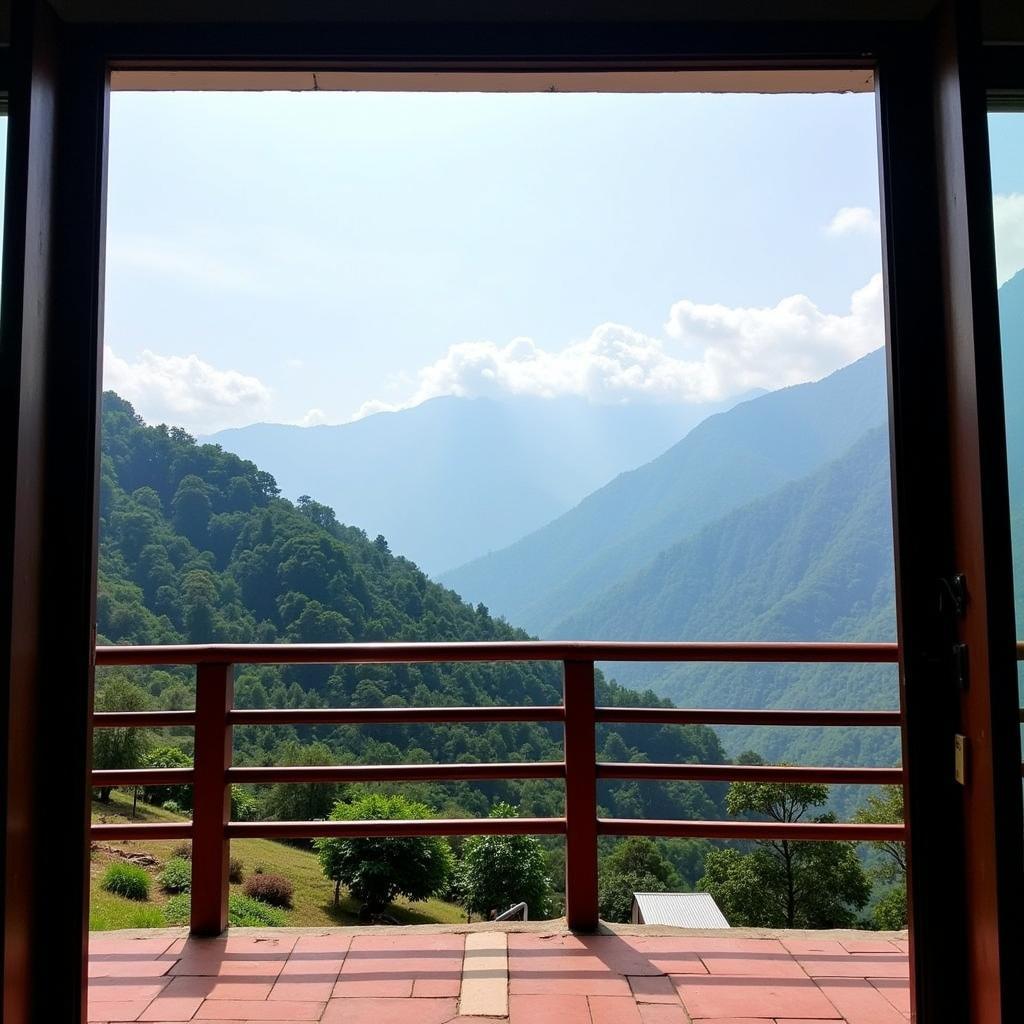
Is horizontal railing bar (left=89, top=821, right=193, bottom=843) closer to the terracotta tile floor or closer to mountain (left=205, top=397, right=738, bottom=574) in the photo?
the terracotta tile floor

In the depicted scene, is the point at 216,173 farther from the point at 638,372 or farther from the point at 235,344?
the point at 638,372

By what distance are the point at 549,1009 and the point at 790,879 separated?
10383 mm

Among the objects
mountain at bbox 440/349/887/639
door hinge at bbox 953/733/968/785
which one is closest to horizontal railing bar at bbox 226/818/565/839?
door hinge at bbox 953/733/968/785

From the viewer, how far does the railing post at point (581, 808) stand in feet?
8.63

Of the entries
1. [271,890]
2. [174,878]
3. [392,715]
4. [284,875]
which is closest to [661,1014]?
[392,715]

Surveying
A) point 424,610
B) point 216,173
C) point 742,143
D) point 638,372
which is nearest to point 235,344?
point 216,173

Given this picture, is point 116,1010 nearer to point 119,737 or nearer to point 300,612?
point 119,737

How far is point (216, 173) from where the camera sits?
152ft

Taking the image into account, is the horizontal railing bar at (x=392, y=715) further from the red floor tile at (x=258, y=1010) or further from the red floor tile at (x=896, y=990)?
the red floor tile at (x=896, y=990)

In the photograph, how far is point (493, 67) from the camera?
1.84 meters

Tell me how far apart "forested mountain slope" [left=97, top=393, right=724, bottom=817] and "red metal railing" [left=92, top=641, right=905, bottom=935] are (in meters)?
13.8

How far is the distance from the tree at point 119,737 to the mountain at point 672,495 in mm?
43083

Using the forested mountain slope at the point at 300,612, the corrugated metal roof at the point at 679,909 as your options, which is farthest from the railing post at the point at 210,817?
the forested mountain slope at the point at 300,612

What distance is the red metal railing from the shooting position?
2.59 meters
